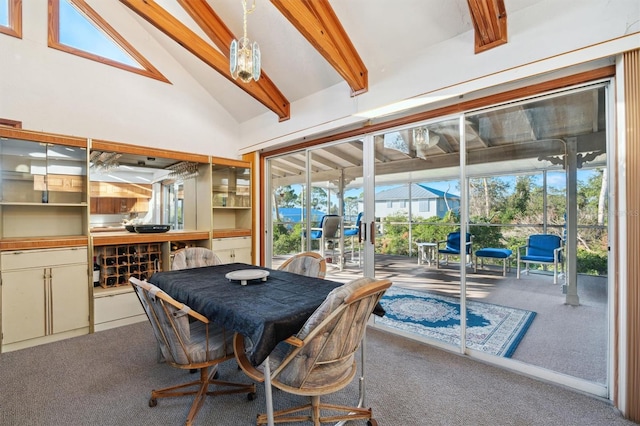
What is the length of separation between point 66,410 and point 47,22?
14.3 feet

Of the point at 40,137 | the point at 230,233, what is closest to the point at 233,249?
the point at 230,233

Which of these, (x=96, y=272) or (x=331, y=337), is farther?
(x=96, y=272)

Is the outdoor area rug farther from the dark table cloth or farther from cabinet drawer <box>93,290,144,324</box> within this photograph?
cabinet drawer <box>93,290,144,324</box>

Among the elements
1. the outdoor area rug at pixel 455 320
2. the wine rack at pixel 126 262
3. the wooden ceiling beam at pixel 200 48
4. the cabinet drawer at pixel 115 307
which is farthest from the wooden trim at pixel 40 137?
the outdoor area rug at pixel 455 320

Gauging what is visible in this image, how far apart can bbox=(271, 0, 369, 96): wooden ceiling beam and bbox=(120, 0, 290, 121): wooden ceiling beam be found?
1312 millimetres

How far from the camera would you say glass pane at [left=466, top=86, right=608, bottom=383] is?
8.16 ft

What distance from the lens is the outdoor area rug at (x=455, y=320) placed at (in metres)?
2.99

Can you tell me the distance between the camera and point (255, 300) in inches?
72.4

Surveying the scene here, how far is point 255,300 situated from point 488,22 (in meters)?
2.78

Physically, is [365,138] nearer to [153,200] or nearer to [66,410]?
[153,200]

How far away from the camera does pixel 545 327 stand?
3.13 metres

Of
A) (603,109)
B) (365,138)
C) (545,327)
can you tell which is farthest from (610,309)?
(365,138)

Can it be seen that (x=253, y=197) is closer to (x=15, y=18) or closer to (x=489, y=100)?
(x=15, y=18)

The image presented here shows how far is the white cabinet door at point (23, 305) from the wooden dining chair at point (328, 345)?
282cm
